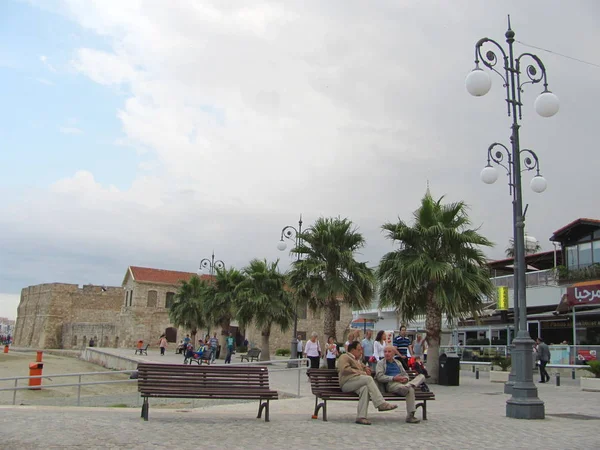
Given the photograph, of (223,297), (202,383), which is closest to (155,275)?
(223,297)

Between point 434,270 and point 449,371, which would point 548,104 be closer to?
point 434,270

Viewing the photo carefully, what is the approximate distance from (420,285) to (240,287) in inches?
618

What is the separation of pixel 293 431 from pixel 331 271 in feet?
51.4

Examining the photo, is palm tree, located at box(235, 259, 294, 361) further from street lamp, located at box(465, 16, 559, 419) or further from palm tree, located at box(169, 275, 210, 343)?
street lamp, located at box(465, 16, 559, 419)

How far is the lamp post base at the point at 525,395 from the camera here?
10102 mm

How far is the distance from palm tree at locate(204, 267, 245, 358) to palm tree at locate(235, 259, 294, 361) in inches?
117

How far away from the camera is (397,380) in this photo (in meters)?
9.77

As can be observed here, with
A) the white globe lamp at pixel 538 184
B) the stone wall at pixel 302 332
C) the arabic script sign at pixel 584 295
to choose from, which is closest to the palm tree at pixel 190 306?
the stone wall at pixel 302 332

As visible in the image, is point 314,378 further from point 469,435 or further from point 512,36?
point 512,36

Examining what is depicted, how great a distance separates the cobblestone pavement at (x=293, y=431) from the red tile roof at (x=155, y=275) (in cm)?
5711

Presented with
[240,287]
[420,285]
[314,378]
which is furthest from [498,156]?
[240,287]

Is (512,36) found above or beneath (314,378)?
above

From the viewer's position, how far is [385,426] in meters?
8.95

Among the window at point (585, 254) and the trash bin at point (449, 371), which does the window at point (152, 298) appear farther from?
the trash bin at point (449, 371)
